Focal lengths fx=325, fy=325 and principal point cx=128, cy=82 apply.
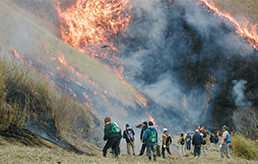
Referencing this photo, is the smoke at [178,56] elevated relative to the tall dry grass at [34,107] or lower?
elevated

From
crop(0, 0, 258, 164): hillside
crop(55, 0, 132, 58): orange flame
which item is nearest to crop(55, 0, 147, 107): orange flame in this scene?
crop(55, 0, 132, 58): orange flame

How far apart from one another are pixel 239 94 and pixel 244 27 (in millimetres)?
7873

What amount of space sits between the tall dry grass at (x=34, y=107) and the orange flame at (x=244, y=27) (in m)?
20.9

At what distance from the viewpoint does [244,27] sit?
32.4 meters

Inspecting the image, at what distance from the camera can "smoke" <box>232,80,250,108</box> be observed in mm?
35531

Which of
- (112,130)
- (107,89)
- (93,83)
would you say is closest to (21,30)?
(93,83)

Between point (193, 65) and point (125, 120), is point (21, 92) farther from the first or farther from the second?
point (193, 65)

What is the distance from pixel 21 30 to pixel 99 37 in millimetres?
7325

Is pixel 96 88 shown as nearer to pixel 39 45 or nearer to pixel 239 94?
Answer: pixel 39 45

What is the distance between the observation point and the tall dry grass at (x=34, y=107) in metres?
12.3

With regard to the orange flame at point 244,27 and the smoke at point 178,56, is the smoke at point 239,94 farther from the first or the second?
the orange flame at point 244,27

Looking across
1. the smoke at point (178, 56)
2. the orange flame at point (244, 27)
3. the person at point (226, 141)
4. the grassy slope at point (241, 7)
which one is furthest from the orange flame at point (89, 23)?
the person at point (226, 141)

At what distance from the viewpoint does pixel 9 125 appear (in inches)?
474

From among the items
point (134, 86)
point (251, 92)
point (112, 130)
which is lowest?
point (112, 130)
